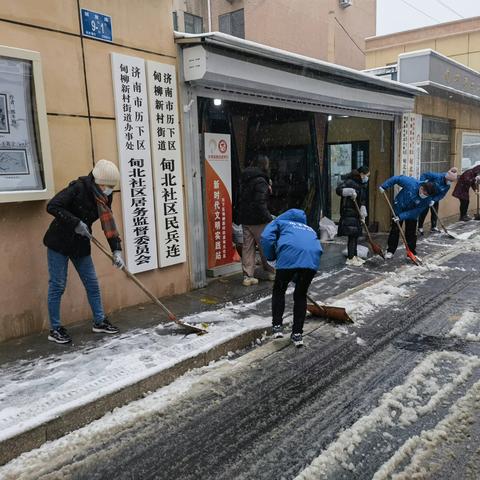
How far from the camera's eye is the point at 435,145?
1355cm

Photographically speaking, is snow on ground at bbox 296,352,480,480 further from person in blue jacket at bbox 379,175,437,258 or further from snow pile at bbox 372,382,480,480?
person in blue jacket at bbox 379,175,437,258

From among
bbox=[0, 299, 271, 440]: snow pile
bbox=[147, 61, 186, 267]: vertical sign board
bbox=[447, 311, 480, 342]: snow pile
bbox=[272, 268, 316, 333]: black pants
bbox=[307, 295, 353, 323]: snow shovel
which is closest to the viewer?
bbox=[0, 299, 271, 440]: snow pile

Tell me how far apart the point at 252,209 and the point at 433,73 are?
740 cm

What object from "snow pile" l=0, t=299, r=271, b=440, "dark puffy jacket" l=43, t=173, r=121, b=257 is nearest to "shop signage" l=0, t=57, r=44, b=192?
"dark puffy jacket" l=43, t=173, r=121, b=257

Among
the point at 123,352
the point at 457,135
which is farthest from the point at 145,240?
the point at 457,135

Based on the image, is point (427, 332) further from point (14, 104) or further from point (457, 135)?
point (457, 135)

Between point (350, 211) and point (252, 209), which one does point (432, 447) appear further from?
point (350, 211)

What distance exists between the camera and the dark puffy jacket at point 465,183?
536 inches

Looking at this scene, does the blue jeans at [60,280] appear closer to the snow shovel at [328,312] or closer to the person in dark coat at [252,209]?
the snow shovel at [328,312]

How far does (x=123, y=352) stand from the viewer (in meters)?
4.46

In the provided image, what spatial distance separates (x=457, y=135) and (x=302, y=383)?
13.0 metres

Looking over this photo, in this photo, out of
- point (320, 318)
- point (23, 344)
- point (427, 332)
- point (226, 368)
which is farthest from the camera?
point (320, 318)

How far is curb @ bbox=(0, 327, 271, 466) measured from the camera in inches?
120

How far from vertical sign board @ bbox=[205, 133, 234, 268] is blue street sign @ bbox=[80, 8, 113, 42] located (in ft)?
7.05
